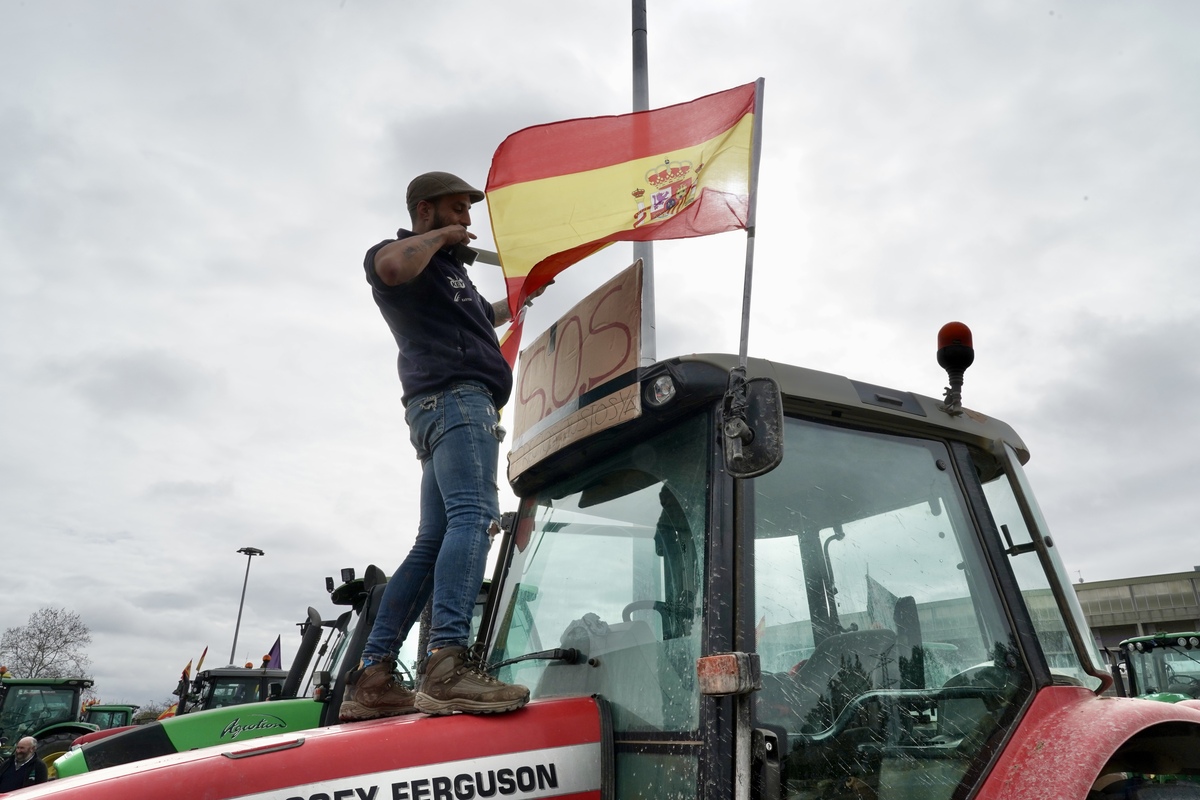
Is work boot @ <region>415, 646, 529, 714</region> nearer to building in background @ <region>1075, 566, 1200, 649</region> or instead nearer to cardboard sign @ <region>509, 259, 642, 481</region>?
cardboard sign @ <region>509, 259, 642, 481</region>

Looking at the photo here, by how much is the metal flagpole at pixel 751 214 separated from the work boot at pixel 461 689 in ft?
3.44

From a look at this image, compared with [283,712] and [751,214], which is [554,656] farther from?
[283,712]

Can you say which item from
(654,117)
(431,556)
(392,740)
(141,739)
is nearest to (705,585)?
(392,740)

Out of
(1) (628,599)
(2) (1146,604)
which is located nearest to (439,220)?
(1) (628,599)

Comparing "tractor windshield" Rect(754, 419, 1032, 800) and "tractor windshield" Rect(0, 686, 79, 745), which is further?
"tractor windshield" Rect(0, 686, 79, 745)

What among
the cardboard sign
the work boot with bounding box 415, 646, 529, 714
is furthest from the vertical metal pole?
the work boot with bounding box 415, 646, 529, 714

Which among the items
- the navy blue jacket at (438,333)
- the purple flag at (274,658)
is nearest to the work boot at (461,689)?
the navy blue jacket at (438,333)

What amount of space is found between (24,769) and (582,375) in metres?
12.0

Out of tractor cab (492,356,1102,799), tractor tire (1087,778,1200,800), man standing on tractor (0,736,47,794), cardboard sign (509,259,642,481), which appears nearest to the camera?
tractor cab (492,356,1102,799)

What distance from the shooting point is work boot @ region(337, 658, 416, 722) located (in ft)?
8.43

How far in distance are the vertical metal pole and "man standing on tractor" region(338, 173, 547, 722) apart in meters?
2.22

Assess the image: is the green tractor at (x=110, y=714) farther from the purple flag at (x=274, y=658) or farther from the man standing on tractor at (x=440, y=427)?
the man standing on tractor at (x=440, y=427)

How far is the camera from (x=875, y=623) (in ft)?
7.93

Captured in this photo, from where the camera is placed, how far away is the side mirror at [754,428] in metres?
1.96
